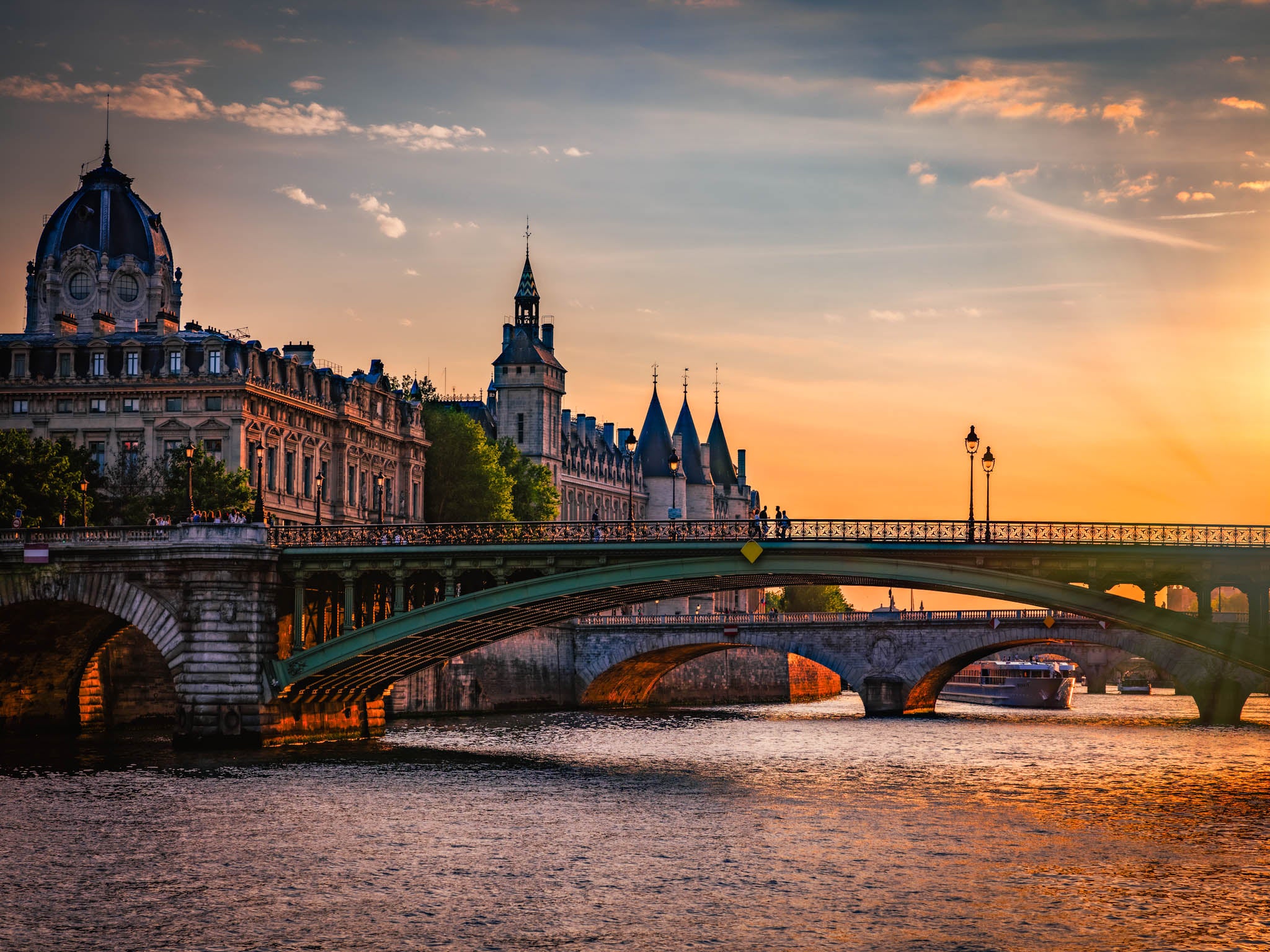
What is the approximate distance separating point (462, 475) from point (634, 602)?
52441 mm

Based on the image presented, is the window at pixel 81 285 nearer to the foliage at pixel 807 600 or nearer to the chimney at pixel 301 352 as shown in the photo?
the chimney at pixel 301 352

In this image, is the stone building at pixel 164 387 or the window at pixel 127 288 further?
the window at pixel 127 288

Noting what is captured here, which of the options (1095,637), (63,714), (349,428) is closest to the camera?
(63,714)

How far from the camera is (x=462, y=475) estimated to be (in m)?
117

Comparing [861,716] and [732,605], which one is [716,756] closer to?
[861,716]

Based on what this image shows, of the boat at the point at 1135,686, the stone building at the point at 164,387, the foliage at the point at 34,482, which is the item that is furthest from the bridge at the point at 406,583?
the boat at the point at 1135,686

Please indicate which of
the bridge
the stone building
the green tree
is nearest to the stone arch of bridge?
the bridge

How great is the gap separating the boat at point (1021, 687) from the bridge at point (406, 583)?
6022 centimetres

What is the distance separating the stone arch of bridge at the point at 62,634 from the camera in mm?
59188

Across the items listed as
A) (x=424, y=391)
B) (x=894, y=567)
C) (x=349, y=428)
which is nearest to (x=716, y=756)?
(x=894, y=567)

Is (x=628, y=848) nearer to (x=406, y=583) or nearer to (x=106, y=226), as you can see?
(x=406, y=583)

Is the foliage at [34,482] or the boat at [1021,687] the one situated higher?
the foliage at [34,482]

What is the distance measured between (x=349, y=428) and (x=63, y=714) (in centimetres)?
3662

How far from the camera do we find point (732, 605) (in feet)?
586
